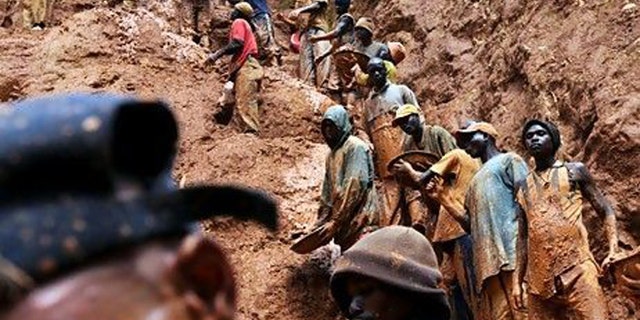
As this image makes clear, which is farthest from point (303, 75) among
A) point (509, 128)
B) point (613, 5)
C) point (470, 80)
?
point (613, 5)

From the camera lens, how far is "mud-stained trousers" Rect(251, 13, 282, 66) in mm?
14594

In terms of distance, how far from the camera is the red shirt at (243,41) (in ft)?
39.6

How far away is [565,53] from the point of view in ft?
40.9

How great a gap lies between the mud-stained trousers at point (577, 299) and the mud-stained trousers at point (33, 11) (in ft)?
27.5

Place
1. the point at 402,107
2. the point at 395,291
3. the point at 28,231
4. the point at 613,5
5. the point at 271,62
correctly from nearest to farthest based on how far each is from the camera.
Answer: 1. the point at 28,231
2. the point at 395,291
3. the point at 402,107
4. the point at 613,5
5. the point at 271,62

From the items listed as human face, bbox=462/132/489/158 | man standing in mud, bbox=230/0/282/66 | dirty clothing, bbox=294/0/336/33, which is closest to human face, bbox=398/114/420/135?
human face, bbox=462/132/489/158

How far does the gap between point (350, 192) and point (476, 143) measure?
3.30ft

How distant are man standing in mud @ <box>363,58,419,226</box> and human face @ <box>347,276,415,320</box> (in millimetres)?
6672

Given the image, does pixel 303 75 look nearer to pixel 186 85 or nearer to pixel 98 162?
pixel 186 85

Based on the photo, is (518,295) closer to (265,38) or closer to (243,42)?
(243,42)

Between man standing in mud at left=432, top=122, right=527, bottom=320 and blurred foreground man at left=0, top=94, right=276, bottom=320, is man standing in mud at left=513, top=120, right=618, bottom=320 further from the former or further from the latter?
blurred foreground man at left=0, top=94, right=276, bottom=320

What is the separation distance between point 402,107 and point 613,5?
391 cm

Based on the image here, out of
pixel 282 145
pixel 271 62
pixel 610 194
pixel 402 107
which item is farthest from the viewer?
pixel 271 62

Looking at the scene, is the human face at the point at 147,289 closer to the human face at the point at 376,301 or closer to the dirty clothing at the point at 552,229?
the human face at the point at 376,301
